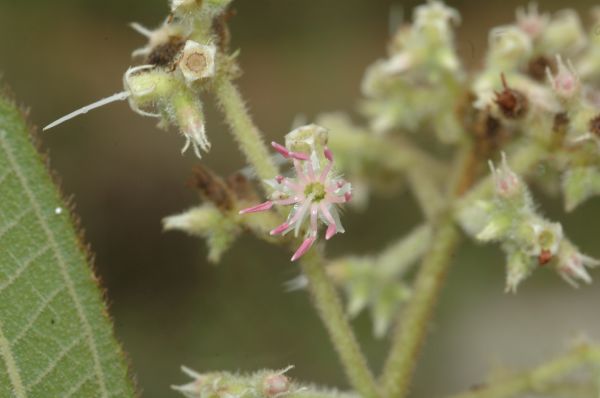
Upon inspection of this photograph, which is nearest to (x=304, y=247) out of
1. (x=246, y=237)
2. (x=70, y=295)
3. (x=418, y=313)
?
(x=70, y=295)

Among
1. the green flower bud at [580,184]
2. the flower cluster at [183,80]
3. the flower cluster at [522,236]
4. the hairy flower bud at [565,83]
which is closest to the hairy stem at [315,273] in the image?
the flower cluster at [183,80]

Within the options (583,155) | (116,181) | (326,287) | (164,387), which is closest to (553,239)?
(583,155)

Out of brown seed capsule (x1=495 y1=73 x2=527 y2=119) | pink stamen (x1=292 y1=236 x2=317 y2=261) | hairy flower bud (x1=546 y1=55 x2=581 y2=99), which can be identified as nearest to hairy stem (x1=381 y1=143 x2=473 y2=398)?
brown seed capsule (x1=495 y1=73 x2=527 y2=119)

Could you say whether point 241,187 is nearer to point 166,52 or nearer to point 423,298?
point 166,52

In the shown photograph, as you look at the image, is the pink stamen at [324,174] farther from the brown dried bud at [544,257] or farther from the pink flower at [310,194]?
the brown dried bud at [544,257]

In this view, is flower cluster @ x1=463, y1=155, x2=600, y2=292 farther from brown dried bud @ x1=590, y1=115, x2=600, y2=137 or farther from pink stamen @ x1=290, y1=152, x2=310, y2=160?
pink stamen @ x1=290, y1=152, x2=310, y2=160

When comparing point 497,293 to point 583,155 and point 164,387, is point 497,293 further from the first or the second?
point 583,155

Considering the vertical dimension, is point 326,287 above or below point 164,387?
below
